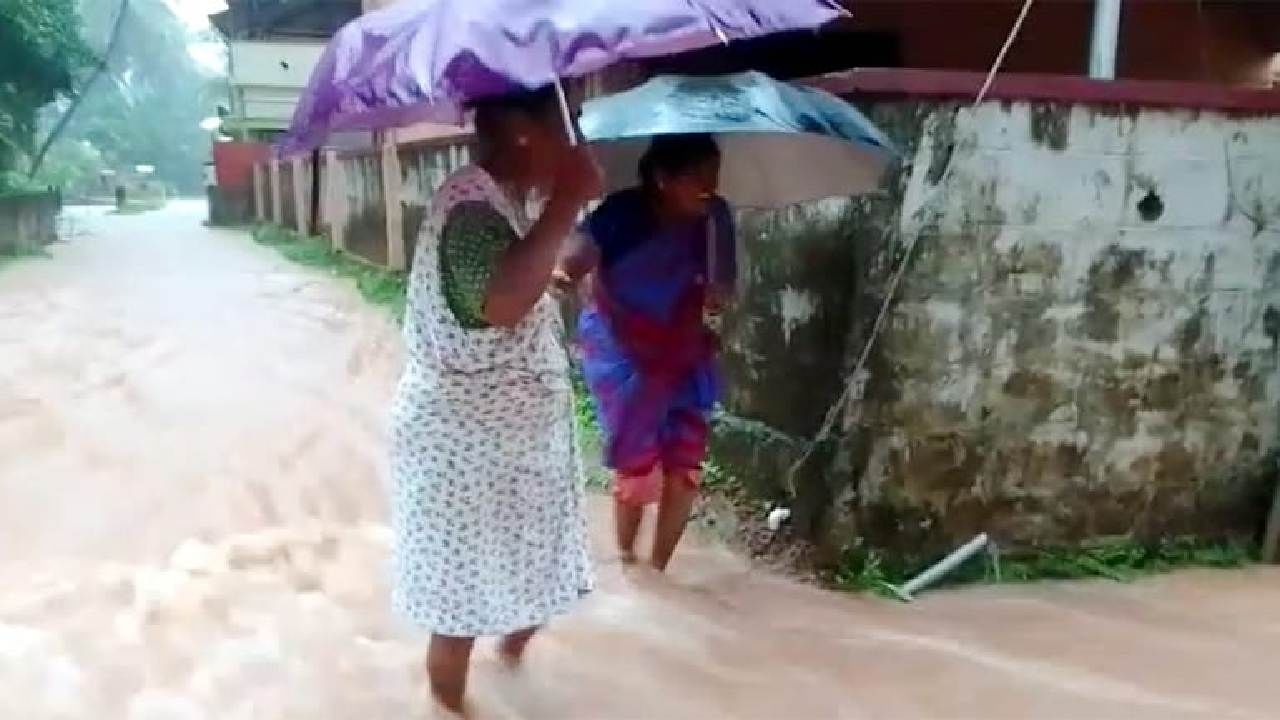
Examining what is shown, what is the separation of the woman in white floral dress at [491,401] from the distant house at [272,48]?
2451cm

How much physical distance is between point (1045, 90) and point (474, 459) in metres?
2.16

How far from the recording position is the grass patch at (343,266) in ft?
37.7

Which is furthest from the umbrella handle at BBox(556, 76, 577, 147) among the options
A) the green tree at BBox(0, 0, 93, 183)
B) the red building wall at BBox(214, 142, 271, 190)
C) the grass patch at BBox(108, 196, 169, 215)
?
the grass patch at BBox(108, 196, 169, 215)

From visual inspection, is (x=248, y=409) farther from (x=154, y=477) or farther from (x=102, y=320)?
(x=102, y=320)

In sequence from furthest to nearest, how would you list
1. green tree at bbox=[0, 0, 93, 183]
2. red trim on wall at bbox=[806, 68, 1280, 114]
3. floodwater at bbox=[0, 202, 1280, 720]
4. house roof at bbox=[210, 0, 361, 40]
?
1. house roof at bbox=[210, 0, 361, 40]
2. green tree at bbox=[0, 0, 93, 183]
3. red trim on wall at bbox=[806, 68, 1280, 114]
4. floodwater at bbox=[0, 202, 1280, 720]

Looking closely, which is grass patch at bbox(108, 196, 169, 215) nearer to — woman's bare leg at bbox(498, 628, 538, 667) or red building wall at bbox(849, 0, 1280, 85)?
red building wall at bbox(849, 0, 1280, 85)

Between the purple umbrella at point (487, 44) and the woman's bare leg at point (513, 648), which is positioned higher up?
the purple umbrella at point (487, 44)

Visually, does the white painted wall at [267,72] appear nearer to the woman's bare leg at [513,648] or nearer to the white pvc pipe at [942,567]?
the white pvc pipe at [942,567]

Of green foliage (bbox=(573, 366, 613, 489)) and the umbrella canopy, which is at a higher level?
the umbrella canopy

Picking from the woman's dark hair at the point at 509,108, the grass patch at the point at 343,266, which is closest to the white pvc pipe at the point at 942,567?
the woman's dark hair at the point at 509,108

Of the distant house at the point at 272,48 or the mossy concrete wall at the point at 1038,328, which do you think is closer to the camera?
the mossy concrete wall at the point at 1038,328

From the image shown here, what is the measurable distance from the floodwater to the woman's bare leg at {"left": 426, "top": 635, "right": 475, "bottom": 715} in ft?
0.39

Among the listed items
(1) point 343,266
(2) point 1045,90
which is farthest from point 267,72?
(2) point 1045,90

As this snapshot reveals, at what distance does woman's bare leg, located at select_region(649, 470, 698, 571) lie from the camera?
12.5 ft
